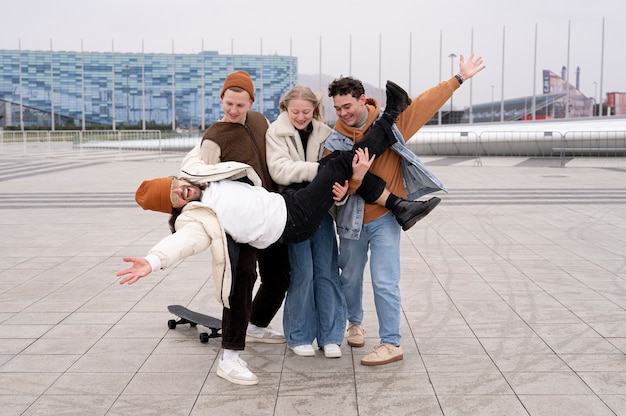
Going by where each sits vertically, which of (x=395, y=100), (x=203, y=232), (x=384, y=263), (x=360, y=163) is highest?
(x=395, y=100)

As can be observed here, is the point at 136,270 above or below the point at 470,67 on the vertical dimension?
below

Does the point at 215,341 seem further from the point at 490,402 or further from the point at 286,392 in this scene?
the point at 490,402

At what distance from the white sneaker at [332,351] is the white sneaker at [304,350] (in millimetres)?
84

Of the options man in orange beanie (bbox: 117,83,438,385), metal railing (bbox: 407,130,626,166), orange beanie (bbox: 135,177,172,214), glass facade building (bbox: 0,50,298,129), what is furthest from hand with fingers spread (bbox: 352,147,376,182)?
glass facade building (bbox: 0,50,298,129)

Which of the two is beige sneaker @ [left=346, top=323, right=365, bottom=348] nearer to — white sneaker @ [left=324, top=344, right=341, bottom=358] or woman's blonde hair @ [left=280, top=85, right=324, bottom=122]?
white sneaker @ [left=324, top=344, right=341, bottom=358]

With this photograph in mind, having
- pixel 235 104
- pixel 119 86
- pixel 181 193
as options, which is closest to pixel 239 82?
pixel 235 104

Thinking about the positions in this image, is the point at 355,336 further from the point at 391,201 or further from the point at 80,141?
the point at 80,141

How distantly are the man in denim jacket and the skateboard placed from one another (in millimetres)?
984

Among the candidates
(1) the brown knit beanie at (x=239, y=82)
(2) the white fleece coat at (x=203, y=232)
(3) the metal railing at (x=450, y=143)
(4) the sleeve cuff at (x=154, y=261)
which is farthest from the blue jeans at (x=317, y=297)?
(3) the metal railing at (x=450, y=143)

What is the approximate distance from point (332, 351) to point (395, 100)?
1449 millimetres

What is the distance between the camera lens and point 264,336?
4.76m

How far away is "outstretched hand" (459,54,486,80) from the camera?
14.3 ft

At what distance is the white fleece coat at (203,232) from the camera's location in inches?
142

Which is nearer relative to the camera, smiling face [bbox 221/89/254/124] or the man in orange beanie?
the man in orange beanie
